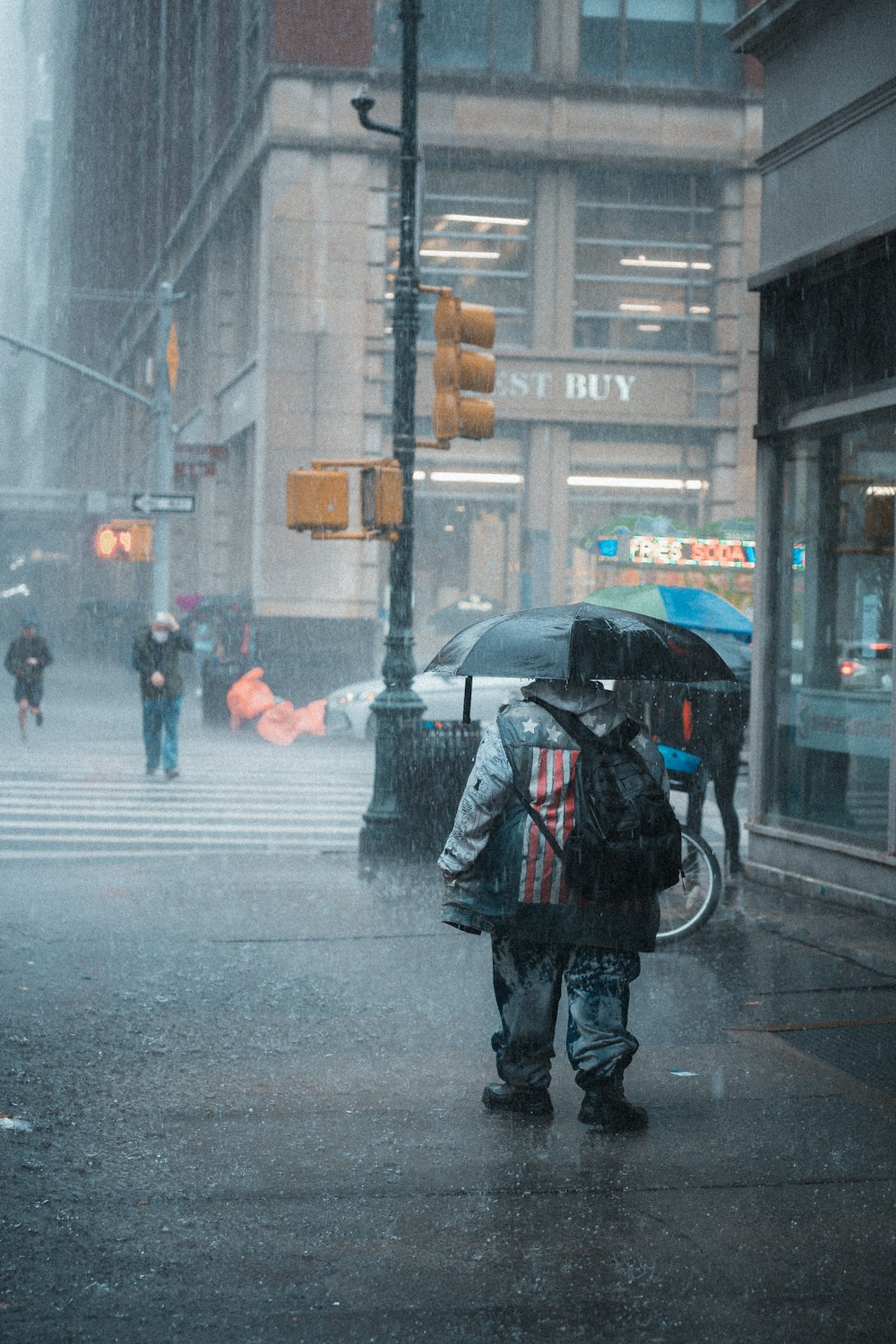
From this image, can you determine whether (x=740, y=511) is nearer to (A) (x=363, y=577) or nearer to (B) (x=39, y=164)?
(A) (x=363, y=577)

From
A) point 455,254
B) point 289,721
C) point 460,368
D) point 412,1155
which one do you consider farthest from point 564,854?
point 455,254

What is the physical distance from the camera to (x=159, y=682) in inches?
682

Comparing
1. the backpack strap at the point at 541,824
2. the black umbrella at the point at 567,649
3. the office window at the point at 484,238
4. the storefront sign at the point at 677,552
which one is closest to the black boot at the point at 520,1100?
the backpack strap at the point at 541,824

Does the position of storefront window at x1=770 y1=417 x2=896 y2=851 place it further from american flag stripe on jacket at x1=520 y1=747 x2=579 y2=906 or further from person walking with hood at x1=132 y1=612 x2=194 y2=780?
person walking with hood at x1=132 y1=612 x2=194 y2=780

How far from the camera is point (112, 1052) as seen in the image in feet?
21.5

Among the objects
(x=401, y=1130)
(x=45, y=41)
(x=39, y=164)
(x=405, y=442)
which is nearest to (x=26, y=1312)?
(x=401, y=1130)

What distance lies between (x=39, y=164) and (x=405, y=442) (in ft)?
483

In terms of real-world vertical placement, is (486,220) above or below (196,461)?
above

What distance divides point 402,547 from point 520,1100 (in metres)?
7.43

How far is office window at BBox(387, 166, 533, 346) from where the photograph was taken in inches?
1236

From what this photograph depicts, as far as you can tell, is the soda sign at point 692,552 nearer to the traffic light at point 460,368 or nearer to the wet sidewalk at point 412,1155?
the traffic light at point 460,368

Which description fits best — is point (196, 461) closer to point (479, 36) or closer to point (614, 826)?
point (479, 36)

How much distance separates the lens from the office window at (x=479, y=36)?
30.9m

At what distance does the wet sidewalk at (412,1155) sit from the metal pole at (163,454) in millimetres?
19115
